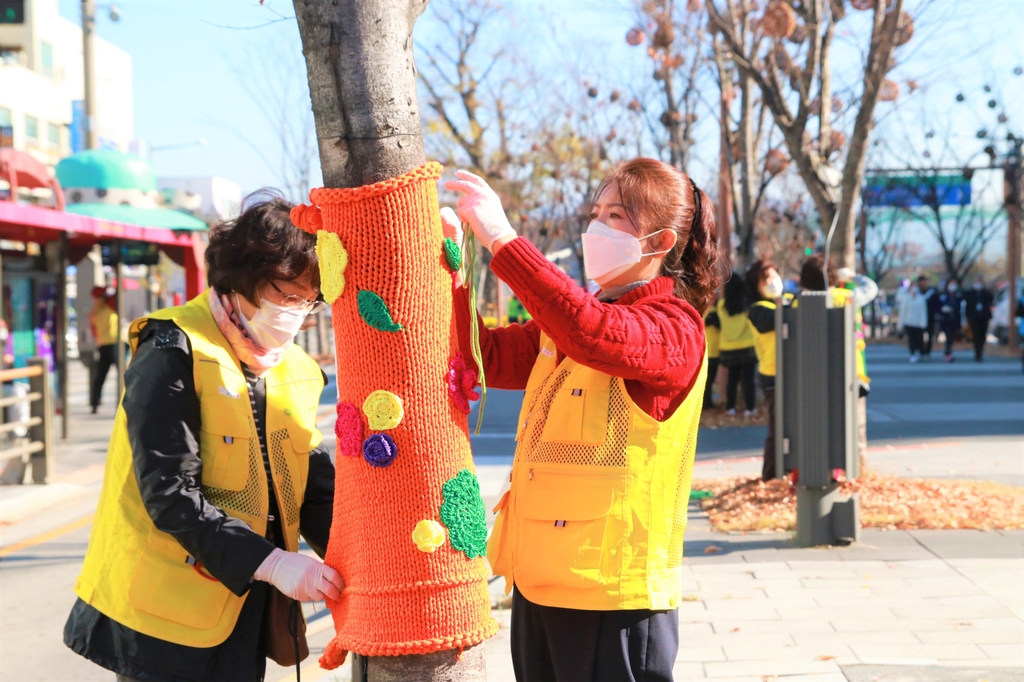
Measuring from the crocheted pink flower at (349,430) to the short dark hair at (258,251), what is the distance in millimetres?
498

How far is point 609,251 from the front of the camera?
2326 millimetres

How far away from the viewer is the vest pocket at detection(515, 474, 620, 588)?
2145mm

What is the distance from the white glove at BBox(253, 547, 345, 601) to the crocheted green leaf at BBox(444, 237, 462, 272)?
0.71 m

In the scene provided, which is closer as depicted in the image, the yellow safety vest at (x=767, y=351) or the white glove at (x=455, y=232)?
the white glove at (x=455, y=232)

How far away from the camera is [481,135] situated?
24344mm

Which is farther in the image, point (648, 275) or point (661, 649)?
point (648, 275)

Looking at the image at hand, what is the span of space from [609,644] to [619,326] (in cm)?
71

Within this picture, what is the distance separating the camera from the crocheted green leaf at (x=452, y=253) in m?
2.17

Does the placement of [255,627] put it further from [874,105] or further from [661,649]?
[874,105]

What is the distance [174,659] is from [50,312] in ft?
61.9

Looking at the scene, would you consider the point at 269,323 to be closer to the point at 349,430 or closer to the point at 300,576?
the point at 349,430

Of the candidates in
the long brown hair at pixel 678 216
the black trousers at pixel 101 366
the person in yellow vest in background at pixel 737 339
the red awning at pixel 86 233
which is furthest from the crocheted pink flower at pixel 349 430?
the black trousers at pixel 101 366

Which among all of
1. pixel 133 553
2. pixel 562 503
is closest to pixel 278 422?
pixel 133 553

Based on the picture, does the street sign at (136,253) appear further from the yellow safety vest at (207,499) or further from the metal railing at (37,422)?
the yellow safety vest at (207,499)
